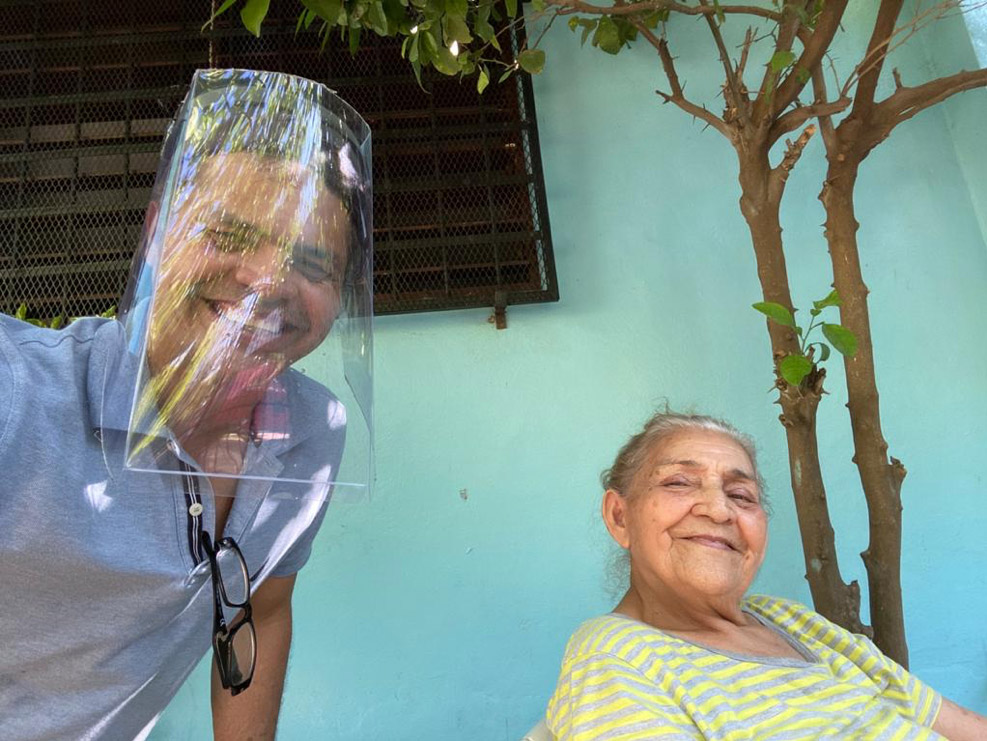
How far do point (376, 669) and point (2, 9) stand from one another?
1.94 m

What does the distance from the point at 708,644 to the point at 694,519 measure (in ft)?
0.62

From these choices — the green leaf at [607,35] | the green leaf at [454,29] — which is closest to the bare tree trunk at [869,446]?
the green leaf at [607,35]

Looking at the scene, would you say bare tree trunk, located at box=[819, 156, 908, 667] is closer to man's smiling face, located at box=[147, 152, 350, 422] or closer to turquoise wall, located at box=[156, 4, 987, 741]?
turquoise wall, located at box=[156, 4, 987, 741]

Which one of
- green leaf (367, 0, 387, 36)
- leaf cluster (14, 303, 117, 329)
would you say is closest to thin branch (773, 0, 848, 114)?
green leaf (367, 0, 387, 36)

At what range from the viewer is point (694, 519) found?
1402 millimetres

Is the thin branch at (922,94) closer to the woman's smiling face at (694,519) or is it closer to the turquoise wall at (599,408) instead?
the turquoise wall at (599,408)

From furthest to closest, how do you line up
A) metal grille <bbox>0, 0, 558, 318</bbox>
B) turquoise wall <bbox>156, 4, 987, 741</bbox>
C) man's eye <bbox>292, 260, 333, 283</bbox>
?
metal grille <bbox>0, 0, 558, 318</bbox> < turquoise wall <bbox>156, 4, 987, 741</bbox> < man's eye <bbox>292, 260, 333, 283</bbox>

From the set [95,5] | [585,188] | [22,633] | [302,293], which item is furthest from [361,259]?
[95,5]

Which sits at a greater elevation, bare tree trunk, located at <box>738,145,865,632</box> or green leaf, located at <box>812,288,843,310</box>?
green leaf, located at <box>812,288,843,310</box>

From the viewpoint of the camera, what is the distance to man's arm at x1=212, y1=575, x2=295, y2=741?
1.32 metres

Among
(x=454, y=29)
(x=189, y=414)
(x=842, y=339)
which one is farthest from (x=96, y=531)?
(x=842, y=339)

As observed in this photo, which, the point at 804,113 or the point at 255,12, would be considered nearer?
the point at 255,12

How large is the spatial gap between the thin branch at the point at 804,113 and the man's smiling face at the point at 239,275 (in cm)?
96

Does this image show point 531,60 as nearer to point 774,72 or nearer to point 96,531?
point 774,72
